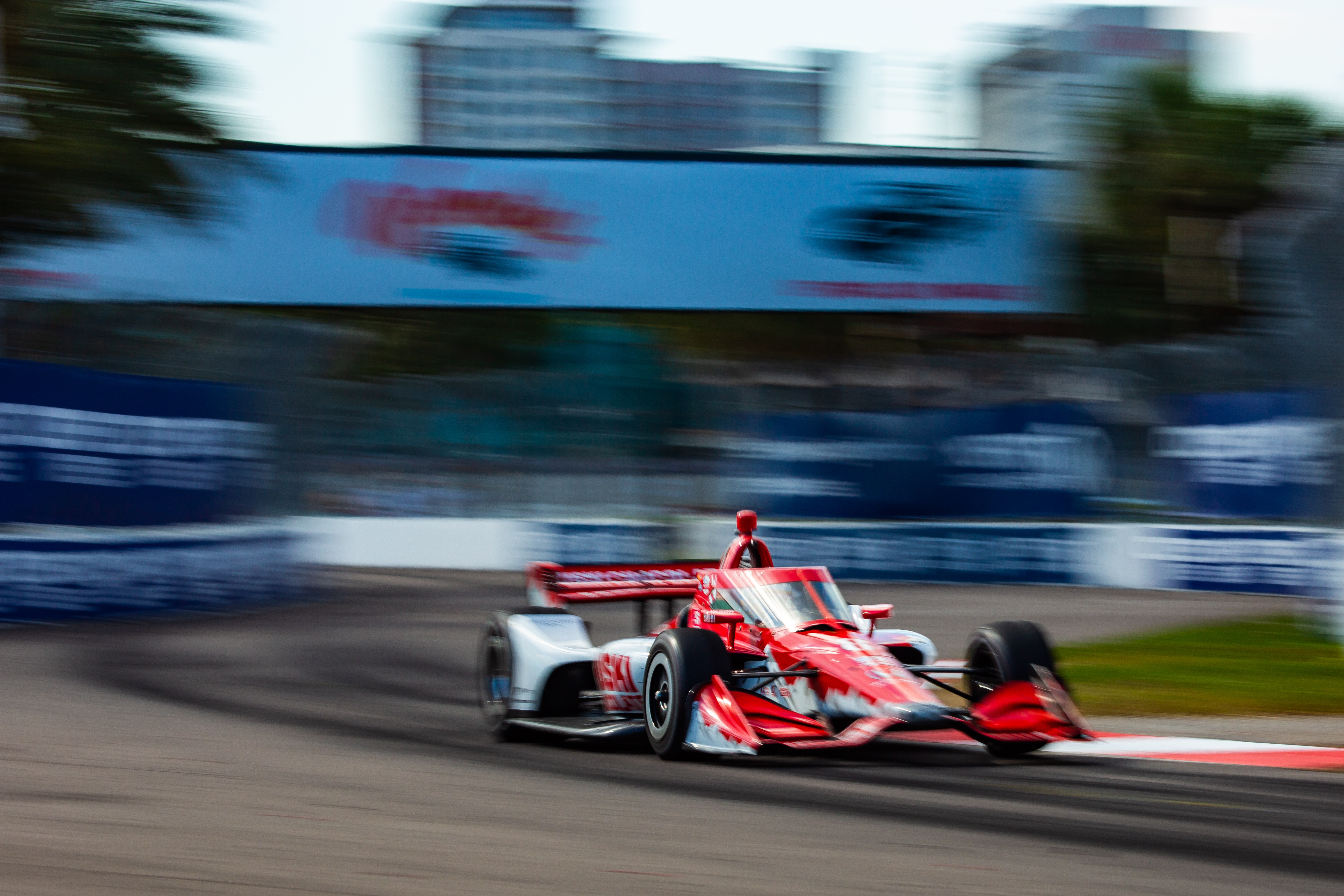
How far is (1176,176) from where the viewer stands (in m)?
43.4

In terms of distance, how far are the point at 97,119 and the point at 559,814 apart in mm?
19024

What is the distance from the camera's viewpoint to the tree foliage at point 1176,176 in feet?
140

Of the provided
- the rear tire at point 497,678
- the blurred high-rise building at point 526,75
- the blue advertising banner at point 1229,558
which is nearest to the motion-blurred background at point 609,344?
the blue advertising banner at point 1229,558

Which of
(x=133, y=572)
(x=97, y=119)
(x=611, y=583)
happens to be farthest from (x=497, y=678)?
(x=97, y=119)

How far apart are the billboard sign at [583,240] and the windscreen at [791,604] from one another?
55.6 ft

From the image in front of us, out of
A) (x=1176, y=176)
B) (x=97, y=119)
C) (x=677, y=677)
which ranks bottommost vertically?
(x=677, y=677)

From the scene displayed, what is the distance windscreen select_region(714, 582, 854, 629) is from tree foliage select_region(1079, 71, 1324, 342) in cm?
3435

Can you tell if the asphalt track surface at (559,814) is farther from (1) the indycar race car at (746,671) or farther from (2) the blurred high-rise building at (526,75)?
(2) the blurred high-rise building at (526,75)

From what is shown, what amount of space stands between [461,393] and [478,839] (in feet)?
58.5

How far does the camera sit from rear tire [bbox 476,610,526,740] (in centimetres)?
897

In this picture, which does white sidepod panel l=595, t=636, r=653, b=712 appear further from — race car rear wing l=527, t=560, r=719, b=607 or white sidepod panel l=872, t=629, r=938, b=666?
white sidepod panel l=872, t=629, r=938, b=666

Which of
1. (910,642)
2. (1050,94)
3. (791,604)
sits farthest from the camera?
(1050,94)

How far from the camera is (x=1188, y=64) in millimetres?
45906

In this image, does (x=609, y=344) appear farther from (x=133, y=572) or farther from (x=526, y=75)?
(x=526, y=75)
